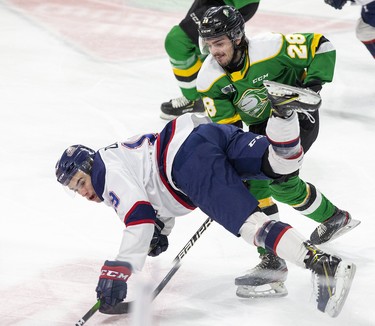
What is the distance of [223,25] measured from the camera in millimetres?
3580

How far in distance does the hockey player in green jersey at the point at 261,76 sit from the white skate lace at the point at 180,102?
5.05 feet

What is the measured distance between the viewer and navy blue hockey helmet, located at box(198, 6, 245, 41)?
3582mm

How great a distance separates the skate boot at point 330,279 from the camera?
290cm

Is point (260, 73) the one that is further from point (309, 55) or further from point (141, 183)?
point (141, 183)

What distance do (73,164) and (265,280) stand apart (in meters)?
0.87

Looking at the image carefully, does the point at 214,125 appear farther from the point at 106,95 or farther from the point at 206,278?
the point at 106,95

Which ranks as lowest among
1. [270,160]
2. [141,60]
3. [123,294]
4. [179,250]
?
[141,60]

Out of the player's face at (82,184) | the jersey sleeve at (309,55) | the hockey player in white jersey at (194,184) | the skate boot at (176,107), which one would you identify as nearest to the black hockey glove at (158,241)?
the hockey player in white jersey at (194,184)

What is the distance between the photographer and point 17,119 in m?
5.27

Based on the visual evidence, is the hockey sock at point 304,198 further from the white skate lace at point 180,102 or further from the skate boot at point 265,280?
the white skate lace at point 180,102

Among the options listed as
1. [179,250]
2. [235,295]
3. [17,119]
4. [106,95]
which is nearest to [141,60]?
[106,95]

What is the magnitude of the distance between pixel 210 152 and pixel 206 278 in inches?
25.4

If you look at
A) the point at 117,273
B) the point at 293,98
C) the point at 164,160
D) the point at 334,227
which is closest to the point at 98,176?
the point at 164,160

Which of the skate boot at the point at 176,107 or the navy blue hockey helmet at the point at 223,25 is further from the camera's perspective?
the skate boot at the point at 176,107
